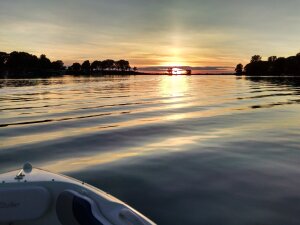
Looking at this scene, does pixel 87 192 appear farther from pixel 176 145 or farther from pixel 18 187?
pixel 176 145

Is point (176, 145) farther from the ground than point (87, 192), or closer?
closer

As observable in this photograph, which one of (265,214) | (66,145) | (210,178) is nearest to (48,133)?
(66,145)

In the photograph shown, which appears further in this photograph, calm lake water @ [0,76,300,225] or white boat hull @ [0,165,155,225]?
calm lake water @ [0,76,300,225]

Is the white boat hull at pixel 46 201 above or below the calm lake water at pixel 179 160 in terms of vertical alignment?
above

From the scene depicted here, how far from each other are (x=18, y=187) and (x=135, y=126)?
1279cm

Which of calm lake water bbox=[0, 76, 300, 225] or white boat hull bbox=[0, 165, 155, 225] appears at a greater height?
white boat hull bbox=[0, 165, 155, 225]

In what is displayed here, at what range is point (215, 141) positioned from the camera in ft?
47.2

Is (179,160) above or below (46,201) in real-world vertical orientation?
below

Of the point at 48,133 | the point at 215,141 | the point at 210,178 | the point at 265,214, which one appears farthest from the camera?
the point at 48,133

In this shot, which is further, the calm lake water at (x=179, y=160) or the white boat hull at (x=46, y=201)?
the calm lake water at (x=179, y=160)

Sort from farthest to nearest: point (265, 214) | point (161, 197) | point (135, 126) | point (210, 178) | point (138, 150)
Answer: point (135, 126) < point (138, 150) < point (210, 178) < point (161, 197) < point (265, 214)

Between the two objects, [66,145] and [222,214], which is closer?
[222,214]

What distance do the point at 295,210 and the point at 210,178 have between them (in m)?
2.67

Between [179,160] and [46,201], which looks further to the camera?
[179,160]
